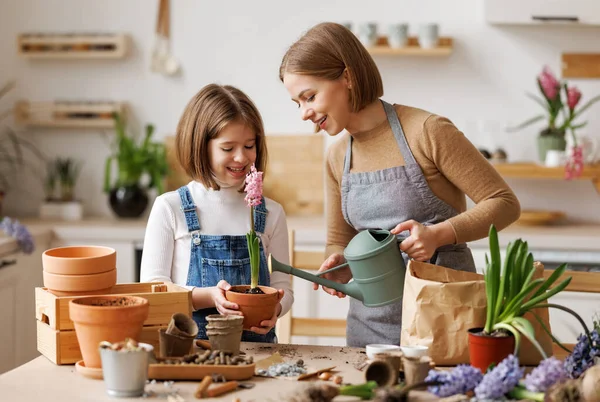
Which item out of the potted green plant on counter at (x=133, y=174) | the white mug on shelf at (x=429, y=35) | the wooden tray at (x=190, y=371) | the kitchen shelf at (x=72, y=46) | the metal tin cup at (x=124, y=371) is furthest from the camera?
the kitchen shelf at (x=72, y=46)

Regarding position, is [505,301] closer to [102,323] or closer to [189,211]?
[102,323]

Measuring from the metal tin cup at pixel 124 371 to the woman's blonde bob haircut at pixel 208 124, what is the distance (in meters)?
0.76

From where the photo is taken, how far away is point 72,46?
13.0 ft

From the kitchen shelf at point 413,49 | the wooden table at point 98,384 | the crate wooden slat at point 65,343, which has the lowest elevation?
the wooden table at point 98,384

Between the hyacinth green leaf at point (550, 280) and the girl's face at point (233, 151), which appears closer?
the hyacinth green leaf at point (550, 280)

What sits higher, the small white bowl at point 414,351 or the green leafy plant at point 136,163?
the green leafy plant at point 136,163

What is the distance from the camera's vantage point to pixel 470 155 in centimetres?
193

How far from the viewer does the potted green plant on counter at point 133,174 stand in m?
3.80

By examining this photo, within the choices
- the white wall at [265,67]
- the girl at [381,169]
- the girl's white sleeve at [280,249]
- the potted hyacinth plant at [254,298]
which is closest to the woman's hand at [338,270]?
the girl at [381,169]

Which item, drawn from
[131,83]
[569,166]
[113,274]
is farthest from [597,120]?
[113,274]

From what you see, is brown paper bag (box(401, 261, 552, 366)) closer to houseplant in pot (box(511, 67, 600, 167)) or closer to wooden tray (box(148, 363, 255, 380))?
wooden tray (box(148, 363, 255, 380))

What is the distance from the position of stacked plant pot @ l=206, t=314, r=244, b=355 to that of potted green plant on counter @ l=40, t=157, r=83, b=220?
2534 millimetres

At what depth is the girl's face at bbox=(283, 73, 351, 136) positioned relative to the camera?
75.7 inches

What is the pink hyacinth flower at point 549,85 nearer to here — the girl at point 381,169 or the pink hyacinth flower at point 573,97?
the pink hyacinth flower at point 573,97
